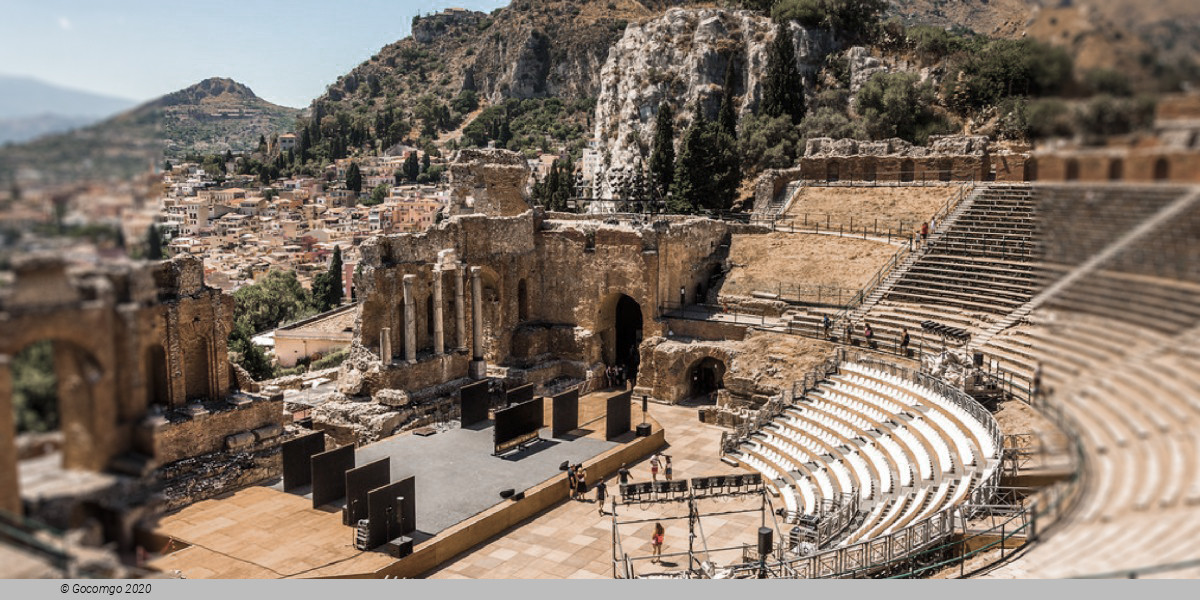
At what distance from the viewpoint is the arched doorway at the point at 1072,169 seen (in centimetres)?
493

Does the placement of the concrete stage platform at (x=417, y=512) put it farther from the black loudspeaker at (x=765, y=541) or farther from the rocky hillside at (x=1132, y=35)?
the rocky hillside at (x=1132, y=35)

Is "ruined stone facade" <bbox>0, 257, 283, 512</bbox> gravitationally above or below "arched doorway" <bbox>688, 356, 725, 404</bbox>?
above

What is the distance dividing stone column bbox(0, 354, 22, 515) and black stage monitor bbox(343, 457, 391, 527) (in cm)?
1333

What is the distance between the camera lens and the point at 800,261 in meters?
31.8

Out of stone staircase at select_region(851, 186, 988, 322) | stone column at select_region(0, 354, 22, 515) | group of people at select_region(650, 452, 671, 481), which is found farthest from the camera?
stone staircase at select_region(851, 186, 988, 322)

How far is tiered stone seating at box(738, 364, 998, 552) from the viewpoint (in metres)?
15.7

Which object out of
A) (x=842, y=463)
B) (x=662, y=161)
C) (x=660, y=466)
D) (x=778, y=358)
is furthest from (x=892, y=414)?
(x=662, y=161)

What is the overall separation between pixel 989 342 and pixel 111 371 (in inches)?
843

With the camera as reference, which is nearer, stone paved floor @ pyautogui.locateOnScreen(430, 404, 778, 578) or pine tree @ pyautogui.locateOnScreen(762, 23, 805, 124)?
stone paved floor @ pyautogui.locateOnScreen(430, 404, 778, 578)

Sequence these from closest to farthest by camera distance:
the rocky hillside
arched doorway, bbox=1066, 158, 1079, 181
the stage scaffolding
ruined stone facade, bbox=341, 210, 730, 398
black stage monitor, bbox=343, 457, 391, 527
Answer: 1. the rocky hillside
2. arched doorway, bbox=1066, 158, 1079, 181
3. the stage scaffolding
4. black stage monitor, bbox=343, 457, 391, 527
5. ruined stone facade, bbox=341, 210, 730, 398

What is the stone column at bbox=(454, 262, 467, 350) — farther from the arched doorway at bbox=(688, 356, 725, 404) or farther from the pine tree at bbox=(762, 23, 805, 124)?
the pine tree at bbox=(762, 23, 805, 124)

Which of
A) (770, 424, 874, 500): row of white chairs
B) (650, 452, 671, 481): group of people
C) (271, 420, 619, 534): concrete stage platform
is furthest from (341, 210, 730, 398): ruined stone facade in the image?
(770, 424, 874, 500): row of white chairs

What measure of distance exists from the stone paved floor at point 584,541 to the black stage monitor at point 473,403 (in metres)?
4.80

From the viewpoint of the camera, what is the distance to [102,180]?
4.98m
